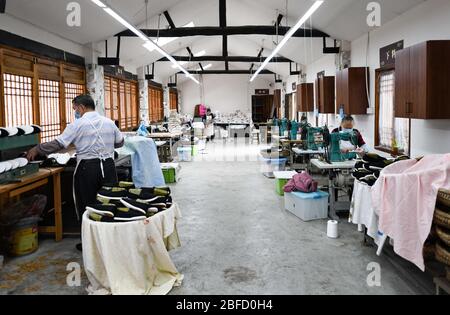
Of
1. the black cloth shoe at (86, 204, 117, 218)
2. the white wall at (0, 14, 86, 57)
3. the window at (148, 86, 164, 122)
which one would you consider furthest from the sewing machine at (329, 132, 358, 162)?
the window at (148, 86, 164, 122)

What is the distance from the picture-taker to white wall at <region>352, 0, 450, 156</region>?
471 centimetres

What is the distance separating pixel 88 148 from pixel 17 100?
2.55 metres

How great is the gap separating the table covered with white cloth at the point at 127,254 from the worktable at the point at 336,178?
7.98 ft

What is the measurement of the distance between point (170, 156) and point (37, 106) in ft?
14.5

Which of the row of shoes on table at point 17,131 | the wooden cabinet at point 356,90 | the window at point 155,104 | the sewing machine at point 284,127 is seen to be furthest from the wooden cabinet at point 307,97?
the row of shoes on table at point 17,131

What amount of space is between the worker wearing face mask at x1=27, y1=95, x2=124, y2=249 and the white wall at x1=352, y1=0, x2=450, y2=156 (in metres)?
3.83

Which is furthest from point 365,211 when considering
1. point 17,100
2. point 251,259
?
point 17,100

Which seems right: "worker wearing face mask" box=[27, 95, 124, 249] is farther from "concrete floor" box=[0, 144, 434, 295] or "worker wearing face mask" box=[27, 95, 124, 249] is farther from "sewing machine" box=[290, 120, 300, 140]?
"sewing machine" box=[290, 120, 300, 140]

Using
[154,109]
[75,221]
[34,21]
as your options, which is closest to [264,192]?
[75,221]

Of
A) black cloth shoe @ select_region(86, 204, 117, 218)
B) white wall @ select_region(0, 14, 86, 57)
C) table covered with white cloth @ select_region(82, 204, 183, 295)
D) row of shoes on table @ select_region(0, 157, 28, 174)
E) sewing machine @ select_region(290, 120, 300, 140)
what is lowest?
table covered with white cloth @ select_region(82, 204, 183, 295)

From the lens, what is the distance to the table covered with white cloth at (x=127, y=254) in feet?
9.27

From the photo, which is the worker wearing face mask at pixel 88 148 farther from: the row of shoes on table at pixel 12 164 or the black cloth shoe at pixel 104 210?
the black cloth shoe at pixel 104 210
